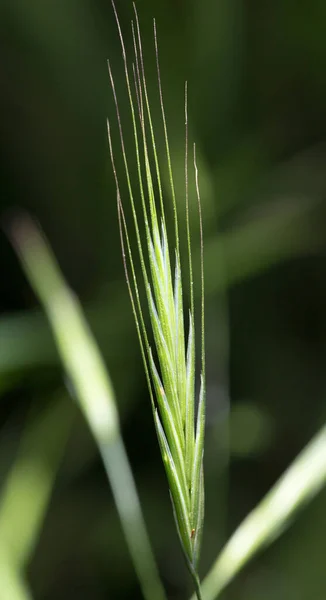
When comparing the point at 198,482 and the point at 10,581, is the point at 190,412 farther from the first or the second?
the point at 10,581

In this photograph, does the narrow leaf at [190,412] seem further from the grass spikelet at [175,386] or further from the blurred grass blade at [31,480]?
the blurred grass blade at [31,480]

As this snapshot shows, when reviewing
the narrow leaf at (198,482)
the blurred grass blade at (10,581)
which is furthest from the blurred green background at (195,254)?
the narrow leaf at (198,482)

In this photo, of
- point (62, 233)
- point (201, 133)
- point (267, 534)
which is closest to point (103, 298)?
point (62, 233)

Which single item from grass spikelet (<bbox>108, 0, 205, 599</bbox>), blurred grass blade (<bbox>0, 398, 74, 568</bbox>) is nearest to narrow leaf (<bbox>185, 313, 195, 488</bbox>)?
grass spikelet (<bbox>108, 0, 205, 599</bbox>)

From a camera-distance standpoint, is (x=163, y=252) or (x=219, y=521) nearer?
(x=163, y=252)

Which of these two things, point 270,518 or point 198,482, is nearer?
point 198,482

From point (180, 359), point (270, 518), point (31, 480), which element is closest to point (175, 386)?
point (180, 359)

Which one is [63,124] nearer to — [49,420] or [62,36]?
[62,36]

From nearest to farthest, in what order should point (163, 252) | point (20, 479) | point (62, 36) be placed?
point (163, 252), point (20, 479), point (62, 36)
